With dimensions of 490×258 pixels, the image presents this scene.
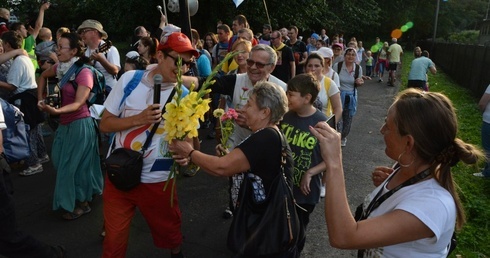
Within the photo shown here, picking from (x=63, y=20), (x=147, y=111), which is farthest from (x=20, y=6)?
(x=147, y=111)

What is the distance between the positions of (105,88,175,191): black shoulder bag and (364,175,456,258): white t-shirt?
5.69 feet

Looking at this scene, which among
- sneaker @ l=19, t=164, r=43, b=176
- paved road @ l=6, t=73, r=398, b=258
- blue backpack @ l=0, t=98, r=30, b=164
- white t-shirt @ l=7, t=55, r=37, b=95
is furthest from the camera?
sneaker @ l=19, t=164, r=43, b=176

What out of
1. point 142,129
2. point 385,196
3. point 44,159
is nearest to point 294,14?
point 44,159

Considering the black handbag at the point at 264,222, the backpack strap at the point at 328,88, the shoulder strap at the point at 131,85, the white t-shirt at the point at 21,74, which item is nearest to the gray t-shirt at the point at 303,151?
the black handbag at the point at 264,222

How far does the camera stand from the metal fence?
13781 mm

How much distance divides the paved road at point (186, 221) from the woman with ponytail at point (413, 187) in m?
2.36

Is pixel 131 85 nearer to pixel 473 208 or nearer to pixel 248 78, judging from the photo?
pixel 248 78

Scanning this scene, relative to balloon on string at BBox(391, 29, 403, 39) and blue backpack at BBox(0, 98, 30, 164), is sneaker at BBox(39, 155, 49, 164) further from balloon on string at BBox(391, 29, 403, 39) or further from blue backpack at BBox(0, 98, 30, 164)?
balloon on string at BBox(391, 29, 403, 39)

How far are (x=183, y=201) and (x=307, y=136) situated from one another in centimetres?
229

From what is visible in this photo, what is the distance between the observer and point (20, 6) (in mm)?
30688

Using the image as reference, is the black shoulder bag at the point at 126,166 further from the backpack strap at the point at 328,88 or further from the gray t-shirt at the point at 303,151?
the backpack strap at the point at 328,88

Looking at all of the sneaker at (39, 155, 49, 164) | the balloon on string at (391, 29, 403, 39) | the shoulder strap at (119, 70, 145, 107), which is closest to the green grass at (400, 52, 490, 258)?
the shoulder strap at (119, 70, 145, 107)

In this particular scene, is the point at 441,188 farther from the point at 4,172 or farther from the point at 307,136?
the point at 4,172

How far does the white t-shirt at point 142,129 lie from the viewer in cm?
285
